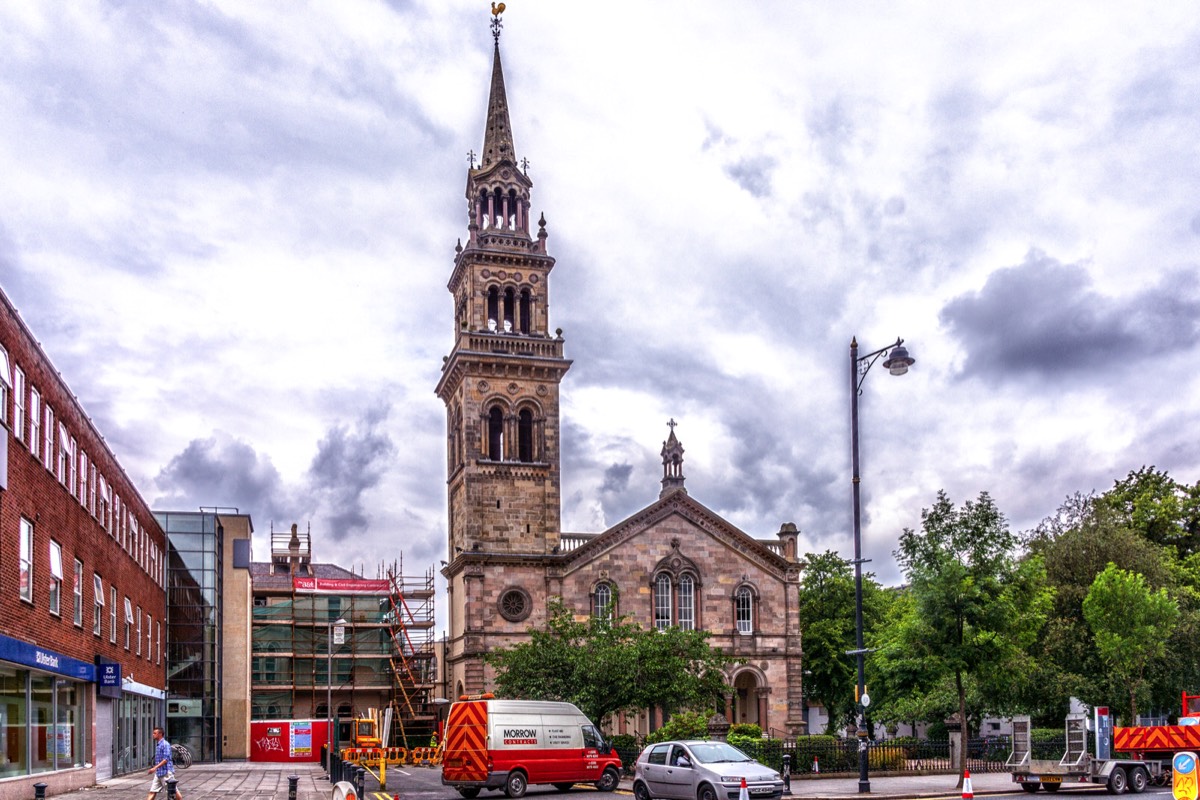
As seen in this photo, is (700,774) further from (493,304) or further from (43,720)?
(493,304)

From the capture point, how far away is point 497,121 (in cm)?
6631

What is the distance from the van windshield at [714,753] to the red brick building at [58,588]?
13.7 m

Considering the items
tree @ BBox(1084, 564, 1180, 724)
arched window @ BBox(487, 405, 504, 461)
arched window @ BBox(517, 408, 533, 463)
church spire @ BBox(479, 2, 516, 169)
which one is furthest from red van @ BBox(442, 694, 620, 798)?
church spire @ BBox(479, 2, 516, 169)

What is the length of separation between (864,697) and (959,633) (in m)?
8.39

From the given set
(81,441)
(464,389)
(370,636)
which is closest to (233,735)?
(370,636)

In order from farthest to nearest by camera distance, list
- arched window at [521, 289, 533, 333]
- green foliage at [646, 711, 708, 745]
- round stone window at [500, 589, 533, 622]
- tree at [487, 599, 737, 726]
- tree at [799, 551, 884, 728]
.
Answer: tree at [799, 551, 884, 728]
arched window at [521, 289, 533, 333]
round stone window at [500, 589, 533, 622]
tree at [487, 599, 737, 726]
green foliage at [646, 711, 708, 745]

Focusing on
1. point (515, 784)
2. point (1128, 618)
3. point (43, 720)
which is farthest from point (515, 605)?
point (43, 720)

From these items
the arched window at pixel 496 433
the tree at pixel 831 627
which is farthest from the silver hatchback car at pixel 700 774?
the tree at pixel 831 627

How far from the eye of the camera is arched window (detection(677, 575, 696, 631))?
201ft

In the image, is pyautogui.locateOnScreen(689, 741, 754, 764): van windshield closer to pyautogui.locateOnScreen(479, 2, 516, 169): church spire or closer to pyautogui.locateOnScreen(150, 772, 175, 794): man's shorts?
pyautogui.locateOnScreen(150, 772, 175, 794): man's shorts

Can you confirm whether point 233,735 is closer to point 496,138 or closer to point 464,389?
point 464,389

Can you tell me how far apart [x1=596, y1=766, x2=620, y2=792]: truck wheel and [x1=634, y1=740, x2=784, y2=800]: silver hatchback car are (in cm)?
538

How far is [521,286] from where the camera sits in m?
63.8

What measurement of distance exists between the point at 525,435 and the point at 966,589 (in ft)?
103
